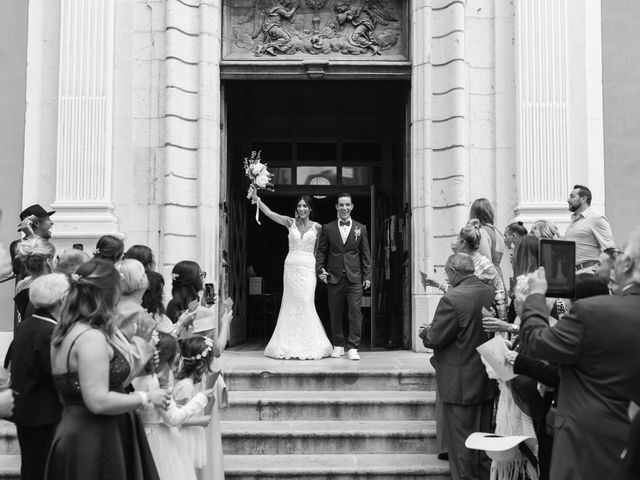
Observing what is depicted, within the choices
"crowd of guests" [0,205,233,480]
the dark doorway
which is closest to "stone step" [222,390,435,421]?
"crowd of guests" [0,205,233,480]

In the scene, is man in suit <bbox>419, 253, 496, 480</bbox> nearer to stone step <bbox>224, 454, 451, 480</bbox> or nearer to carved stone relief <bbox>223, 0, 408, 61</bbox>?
stone step <bbox>224, 454, 451, 480</bbox>

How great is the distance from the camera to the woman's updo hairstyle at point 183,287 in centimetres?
547

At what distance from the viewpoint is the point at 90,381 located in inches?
134

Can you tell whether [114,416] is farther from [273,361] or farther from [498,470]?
[273,361]

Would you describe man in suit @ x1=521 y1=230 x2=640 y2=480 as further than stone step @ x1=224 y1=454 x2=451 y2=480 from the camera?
No

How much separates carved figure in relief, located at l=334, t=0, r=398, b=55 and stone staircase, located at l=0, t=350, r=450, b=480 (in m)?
4.68

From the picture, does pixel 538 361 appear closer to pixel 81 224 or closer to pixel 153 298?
pixel 153 298

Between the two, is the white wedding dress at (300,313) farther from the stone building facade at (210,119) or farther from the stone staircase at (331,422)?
the stone building facade at (210,119)

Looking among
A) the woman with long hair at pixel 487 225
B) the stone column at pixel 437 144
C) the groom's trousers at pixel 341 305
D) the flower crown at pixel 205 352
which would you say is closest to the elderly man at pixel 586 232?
the woman with long hair at pixel 487 225

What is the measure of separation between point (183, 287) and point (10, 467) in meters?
2.20

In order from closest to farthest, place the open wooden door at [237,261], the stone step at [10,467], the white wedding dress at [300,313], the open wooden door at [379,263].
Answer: the stone step at [10,467], the white wedding dress at [300,313], the open wooden door at [237,261], the open wooden door at [379,263]

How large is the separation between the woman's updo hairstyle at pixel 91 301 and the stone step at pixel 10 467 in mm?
2994

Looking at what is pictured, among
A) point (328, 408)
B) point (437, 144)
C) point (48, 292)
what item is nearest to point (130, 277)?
point (48, 292)

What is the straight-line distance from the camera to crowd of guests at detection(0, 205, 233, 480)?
3.49m
